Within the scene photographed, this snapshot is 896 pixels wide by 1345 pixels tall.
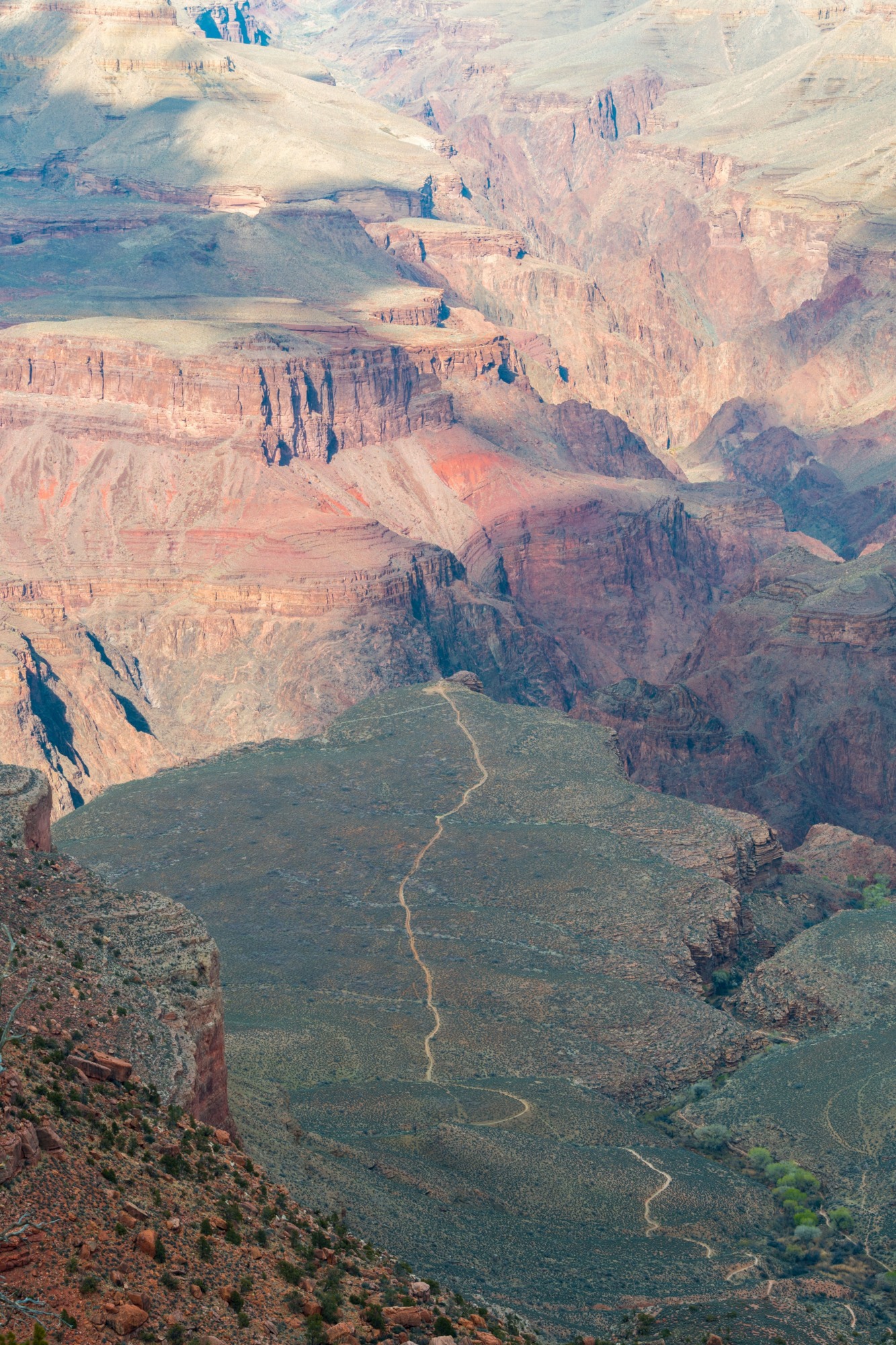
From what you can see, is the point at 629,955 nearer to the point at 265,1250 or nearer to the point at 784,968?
the point at 784,968

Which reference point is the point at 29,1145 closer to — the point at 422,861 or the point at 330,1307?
the point at 330,1307

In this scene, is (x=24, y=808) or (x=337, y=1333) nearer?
(x=337, y=1333)

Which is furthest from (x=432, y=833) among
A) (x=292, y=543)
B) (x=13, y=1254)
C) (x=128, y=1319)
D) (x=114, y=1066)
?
(x=292, y=543)

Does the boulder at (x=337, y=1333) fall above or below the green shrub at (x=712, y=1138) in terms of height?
above

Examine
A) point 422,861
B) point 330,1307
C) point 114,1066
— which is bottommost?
point 422,861

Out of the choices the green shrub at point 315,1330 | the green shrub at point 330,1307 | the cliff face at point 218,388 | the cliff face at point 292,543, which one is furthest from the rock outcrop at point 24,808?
the cliff face at point 218,388

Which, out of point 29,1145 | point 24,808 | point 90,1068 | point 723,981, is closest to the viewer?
point 29,1145

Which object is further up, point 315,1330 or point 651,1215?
point 315,1330

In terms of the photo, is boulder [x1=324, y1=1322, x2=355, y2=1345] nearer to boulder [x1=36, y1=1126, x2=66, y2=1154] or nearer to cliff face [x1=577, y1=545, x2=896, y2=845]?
boulder [x1=36, y1=1126, x2=66, y2=1154]

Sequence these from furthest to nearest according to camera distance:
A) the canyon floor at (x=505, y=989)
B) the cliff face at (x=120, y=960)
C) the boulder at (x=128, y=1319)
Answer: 1. the canyon floor at (x=505, y=989)
2. the cliff face at (x=120, y=960)
3. the boulder at (x=128, y=1319)

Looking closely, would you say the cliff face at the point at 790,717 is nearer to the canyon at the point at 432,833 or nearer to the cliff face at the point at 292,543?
the canyon at the point at 432,833
